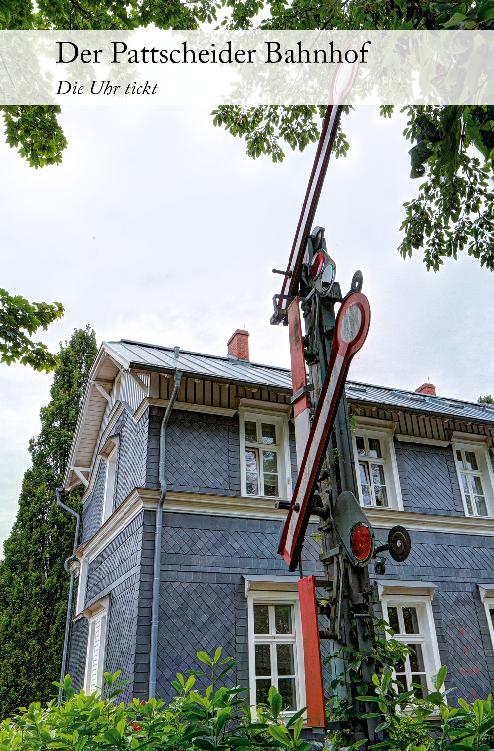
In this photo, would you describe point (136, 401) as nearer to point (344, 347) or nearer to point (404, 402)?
point (404, 402)

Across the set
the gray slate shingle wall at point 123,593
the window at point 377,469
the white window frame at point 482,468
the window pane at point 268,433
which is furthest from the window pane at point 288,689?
the white window frame at point 482,468

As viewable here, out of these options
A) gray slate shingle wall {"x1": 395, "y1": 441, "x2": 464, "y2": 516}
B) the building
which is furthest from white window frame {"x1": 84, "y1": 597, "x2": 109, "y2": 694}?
gray slate shingle wall {"x1": 395, "y1": 441, "x2": 464, "y2": 516}

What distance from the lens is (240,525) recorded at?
32.6 ft

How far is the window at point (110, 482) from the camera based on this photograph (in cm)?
1235

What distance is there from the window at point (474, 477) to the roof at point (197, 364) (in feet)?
14.5

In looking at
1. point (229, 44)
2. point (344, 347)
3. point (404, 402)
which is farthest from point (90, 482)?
point (344, 347)

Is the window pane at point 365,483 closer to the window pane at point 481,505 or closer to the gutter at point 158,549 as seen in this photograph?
the window pane at point 481,505

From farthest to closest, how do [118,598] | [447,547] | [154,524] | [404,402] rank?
1. [404,402]
2. [447,547]
3. [118,598]
4. [154,524]

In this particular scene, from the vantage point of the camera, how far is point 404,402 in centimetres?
1350

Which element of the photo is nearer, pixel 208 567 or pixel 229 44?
pixel 229 44

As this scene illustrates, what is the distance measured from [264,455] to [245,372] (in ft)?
6.87

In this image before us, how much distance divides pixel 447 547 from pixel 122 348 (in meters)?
7.79

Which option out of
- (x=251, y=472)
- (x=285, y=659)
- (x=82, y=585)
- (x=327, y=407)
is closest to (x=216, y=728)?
(x=327, y=407)

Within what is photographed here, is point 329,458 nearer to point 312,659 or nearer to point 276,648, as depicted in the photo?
point 312,659
